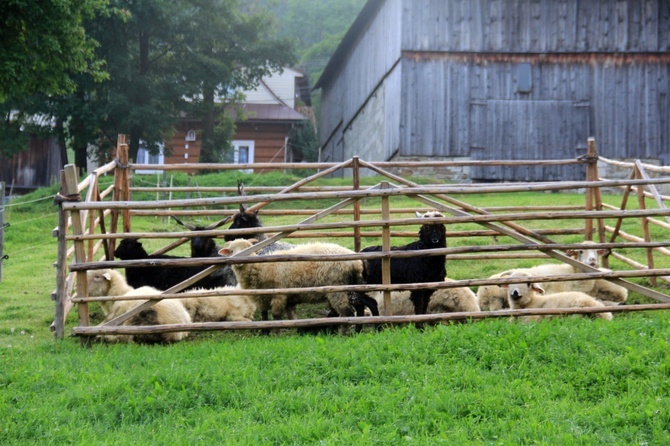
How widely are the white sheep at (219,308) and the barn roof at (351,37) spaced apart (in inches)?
803

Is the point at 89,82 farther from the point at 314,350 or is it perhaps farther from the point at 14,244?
the point at 314,350

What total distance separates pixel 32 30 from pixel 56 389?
35.4ft

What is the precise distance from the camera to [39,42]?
16453 mm

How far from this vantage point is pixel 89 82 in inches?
1023

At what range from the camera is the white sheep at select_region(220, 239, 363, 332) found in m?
9.23

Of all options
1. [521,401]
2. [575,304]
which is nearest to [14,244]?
[575,304]

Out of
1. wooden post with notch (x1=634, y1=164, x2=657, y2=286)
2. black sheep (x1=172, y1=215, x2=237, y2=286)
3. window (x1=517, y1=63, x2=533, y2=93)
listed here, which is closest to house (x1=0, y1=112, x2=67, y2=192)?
window (x1=517, y1=63, x2=533, y2=93)

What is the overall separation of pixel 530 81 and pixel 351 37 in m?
10.6

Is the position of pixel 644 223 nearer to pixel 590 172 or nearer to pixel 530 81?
pixel 590 172

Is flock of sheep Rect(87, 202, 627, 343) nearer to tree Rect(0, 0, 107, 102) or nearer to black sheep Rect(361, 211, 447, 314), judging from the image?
black sheep Rect(361, 211, 447, 314)

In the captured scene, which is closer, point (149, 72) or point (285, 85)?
point (149, 72)

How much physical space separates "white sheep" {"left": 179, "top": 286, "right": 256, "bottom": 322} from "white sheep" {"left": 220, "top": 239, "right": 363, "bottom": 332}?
276 mm

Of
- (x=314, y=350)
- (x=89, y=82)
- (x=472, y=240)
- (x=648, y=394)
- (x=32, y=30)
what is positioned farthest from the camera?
(x=89, y=82)

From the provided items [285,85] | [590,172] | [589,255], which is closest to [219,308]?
[589,255]
